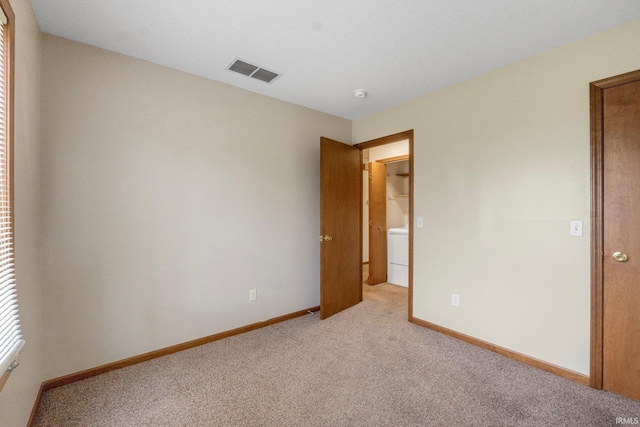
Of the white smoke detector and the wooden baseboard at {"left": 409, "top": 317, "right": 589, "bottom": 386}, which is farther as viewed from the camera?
the white smoke detector

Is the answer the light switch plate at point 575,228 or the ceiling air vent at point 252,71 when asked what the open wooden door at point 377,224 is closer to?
the ceiling air vent at point 252,71

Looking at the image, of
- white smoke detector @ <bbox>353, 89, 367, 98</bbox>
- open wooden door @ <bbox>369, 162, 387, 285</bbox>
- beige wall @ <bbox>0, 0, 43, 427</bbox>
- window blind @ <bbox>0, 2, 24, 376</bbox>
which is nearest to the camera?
window blind @ <bbox>0, 2, 24, 376</bbox>

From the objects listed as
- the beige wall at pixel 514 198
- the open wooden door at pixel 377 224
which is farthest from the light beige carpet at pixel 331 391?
the open wooden door at pixel 377 224

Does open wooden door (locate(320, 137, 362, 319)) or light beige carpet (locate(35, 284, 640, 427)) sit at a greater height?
open wooden door (locate(320, 137, 362, 319))

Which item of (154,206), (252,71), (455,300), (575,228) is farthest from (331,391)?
(252,71)

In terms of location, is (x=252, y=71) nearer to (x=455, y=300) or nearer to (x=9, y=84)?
(x=9, y=84)

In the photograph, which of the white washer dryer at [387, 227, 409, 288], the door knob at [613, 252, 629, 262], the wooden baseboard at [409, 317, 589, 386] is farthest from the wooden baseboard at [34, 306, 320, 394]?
the door knob at [613, 252, 629, 262]

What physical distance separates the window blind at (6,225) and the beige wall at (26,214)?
0.14m

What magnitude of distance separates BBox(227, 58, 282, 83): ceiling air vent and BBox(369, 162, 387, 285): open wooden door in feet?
8.17

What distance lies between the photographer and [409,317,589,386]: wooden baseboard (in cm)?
201

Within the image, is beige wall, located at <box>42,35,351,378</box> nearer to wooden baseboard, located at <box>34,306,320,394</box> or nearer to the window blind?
wooden baseboard, located at <box>34,306,320,394</box>

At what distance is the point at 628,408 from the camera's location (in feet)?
5.65

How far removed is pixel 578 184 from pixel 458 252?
1.05 meters

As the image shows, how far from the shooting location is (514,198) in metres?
2.33
